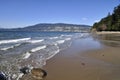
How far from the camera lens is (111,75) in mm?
7582

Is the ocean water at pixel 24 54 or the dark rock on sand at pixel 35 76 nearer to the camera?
the dark rock on sand at pixel 35 76

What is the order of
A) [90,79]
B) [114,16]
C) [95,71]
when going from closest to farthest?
1. [90,79]
2. [95,71]
3. [114,16]

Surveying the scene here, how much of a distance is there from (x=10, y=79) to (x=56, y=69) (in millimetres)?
2399

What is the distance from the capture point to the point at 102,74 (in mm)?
7742

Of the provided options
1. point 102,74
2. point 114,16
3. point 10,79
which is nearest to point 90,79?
point 102,74

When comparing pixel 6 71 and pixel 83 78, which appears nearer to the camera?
pixel 83 78

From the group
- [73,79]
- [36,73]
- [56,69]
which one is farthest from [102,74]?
[36,73]

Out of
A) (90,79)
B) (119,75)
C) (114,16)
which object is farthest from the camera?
(114,16)

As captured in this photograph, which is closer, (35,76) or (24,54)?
(35,76)

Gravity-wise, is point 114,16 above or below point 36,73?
above

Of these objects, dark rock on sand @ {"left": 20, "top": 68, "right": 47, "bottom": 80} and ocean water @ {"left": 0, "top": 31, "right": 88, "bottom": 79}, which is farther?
ocean water @ {"left": 0, "top": 31, "right": 88, "bottom": 79}

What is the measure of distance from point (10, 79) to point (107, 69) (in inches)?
172

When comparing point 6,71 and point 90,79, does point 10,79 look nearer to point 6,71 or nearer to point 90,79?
point 6,71

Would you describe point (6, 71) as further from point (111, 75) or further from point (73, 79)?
point (111, 75)
